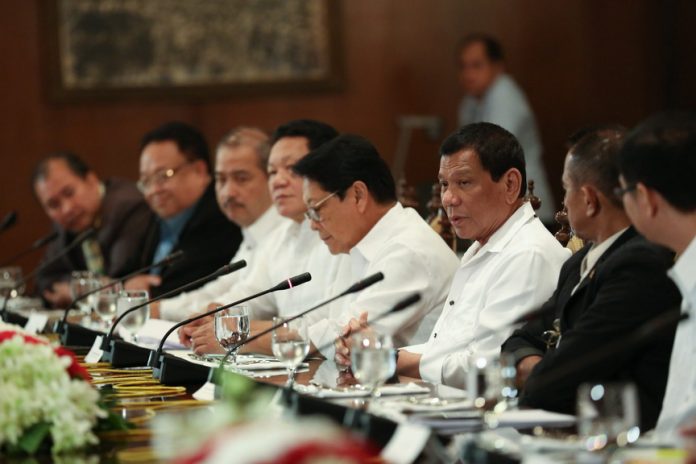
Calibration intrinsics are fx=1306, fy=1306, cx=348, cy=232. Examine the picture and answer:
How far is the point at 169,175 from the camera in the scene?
6344 millimetres

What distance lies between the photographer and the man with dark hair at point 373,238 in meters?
4.12

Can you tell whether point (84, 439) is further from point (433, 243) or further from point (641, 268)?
point (433, 243)

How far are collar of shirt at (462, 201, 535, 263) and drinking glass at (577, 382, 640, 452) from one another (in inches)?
62.6

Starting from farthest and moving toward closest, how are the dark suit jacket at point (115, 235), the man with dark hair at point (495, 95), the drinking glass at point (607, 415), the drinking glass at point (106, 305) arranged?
the man with dark hair at point (495, 95) → the dark suit jacket at point (115, 235) → the drinking glass at point (106, 305) → the drinking glass at point (607, 415)

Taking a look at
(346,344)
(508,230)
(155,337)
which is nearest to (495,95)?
(155,337)

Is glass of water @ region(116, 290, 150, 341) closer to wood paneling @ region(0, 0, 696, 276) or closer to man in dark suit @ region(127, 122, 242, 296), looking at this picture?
man in dark suit @ region(127, 122, 242, 296)

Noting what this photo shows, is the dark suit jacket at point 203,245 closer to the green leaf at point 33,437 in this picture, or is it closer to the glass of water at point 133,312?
the glass of water at point 133,312

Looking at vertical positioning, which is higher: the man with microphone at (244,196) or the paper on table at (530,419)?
the man with microphone at (244,196)

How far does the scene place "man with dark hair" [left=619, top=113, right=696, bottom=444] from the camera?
259 centimetres

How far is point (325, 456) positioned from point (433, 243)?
104 inches

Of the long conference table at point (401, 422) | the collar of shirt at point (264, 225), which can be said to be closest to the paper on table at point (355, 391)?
the long conference table at point (401, 422)

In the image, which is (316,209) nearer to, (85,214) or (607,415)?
(607,415)

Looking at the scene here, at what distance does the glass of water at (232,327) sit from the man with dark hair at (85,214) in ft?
10.4

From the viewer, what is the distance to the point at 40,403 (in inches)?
98.5
